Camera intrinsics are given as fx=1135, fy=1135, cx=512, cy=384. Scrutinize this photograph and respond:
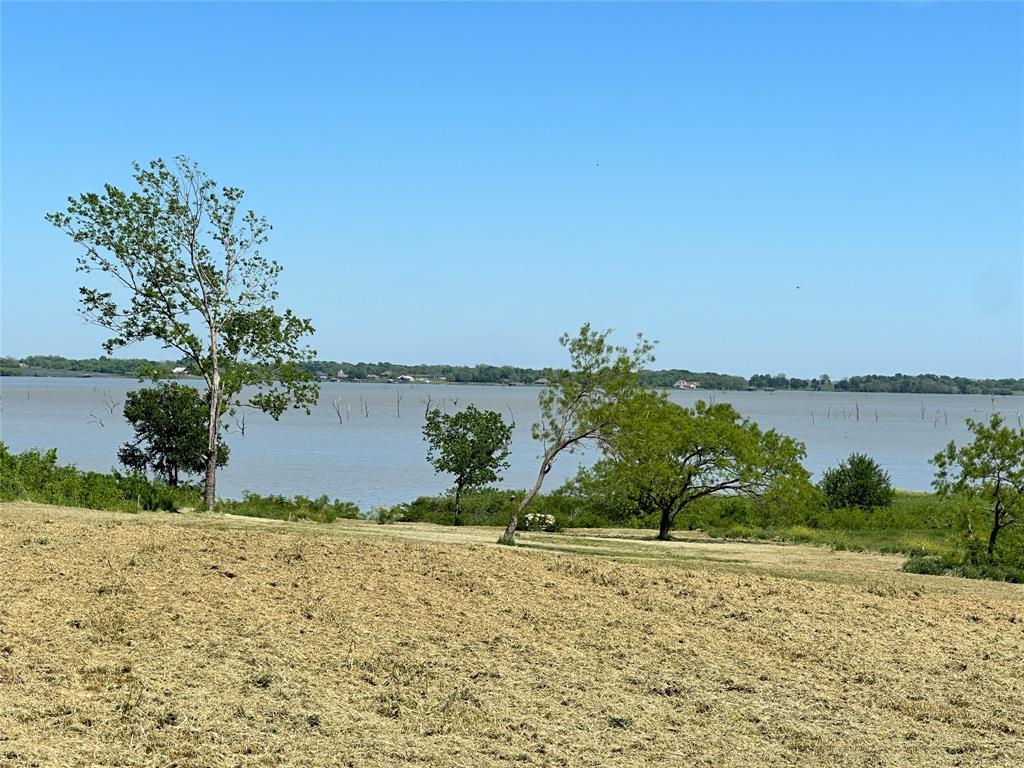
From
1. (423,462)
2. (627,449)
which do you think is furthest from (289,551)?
(423,462)

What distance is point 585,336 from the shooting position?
27.3 meters

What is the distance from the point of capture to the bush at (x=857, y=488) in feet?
157

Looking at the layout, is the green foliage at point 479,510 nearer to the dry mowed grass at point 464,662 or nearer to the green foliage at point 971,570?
the green foliage at point 971,570

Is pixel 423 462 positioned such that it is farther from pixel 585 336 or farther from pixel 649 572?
pixel 649 572

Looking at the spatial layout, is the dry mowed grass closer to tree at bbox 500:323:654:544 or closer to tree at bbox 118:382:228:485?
tree at bbox 500:323:654:544

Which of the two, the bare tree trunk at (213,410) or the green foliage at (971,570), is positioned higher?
the bare tree trunk at (213,410)

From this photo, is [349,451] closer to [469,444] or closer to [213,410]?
[469,444]

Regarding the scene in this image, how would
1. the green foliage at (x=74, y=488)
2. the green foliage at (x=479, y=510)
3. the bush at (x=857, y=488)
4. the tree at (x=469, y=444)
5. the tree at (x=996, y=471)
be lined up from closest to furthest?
the green foliage at (x=74, y=488) < the tree at (x=996, y=471) < the green foliage at (x=479, y=510) < the tree at (x=469, y=444) < the bush at (x=857, y=488)

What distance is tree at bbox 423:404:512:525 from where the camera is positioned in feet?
156

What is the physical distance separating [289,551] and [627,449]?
1297cm

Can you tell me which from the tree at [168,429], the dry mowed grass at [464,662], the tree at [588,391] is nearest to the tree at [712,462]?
the tree at [588,391]

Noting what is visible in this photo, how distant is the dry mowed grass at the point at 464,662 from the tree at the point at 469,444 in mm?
31359

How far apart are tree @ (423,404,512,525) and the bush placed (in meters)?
14.1

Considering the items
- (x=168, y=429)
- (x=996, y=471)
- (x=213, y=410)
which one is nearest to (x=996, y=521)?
(x=996, y=471)
